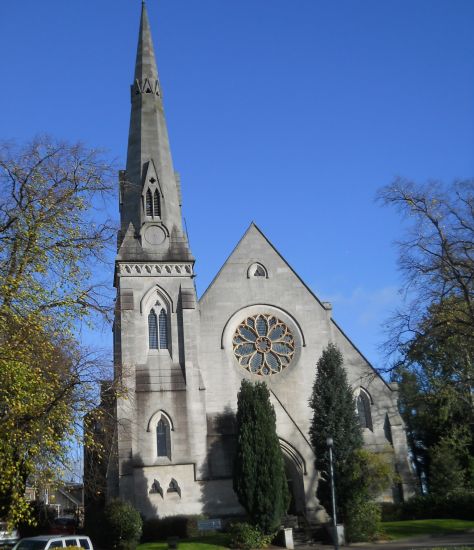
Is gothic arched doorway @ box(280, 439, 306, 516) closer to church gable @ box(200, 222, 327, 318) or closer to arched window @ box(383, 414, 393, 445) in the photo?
arched window @ box(383, 414, 393, 445)

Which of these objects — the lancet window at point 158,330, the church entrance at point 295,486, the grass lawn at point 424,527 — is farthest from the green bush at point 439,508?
the lancet window at point 158,330

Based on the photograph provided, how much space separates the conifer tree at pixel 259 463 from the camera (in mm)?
28531

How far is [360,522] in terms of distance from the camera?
28.6 meters

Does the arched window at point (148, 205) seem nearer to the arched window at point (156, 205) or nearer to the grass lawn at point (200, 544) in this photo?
the arched window at point (156, 205)

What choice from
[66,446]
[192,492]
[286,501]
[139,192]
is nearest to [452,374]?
[286,501]

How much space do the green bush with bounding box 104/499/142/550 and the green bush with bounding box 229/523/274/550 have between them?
372 centimetres

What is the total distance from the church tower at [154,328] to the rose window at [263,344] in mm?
2728

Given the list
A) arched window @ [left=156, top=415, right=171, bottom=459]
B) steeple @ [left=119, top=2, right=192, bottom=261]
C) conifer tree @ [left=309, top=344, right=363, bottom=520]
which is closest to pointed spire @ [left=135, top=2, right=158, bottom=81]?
steeple @ [left=119, top=2, right=192, bottom=261]

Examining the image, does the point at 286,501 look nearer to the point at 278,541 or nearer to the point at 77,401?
the point at 278,541

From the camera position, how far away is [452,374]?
3484 centimetres

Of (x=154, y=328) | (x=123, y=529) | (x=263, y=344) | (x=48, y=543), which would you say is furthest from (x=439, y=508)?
(x=48, y=543)

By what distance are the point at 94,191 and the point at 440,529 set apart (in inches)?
862

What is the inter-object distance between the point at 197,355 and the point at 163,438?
430 centimetres

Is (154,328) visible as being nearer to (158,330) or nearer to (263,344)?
(158,330)
